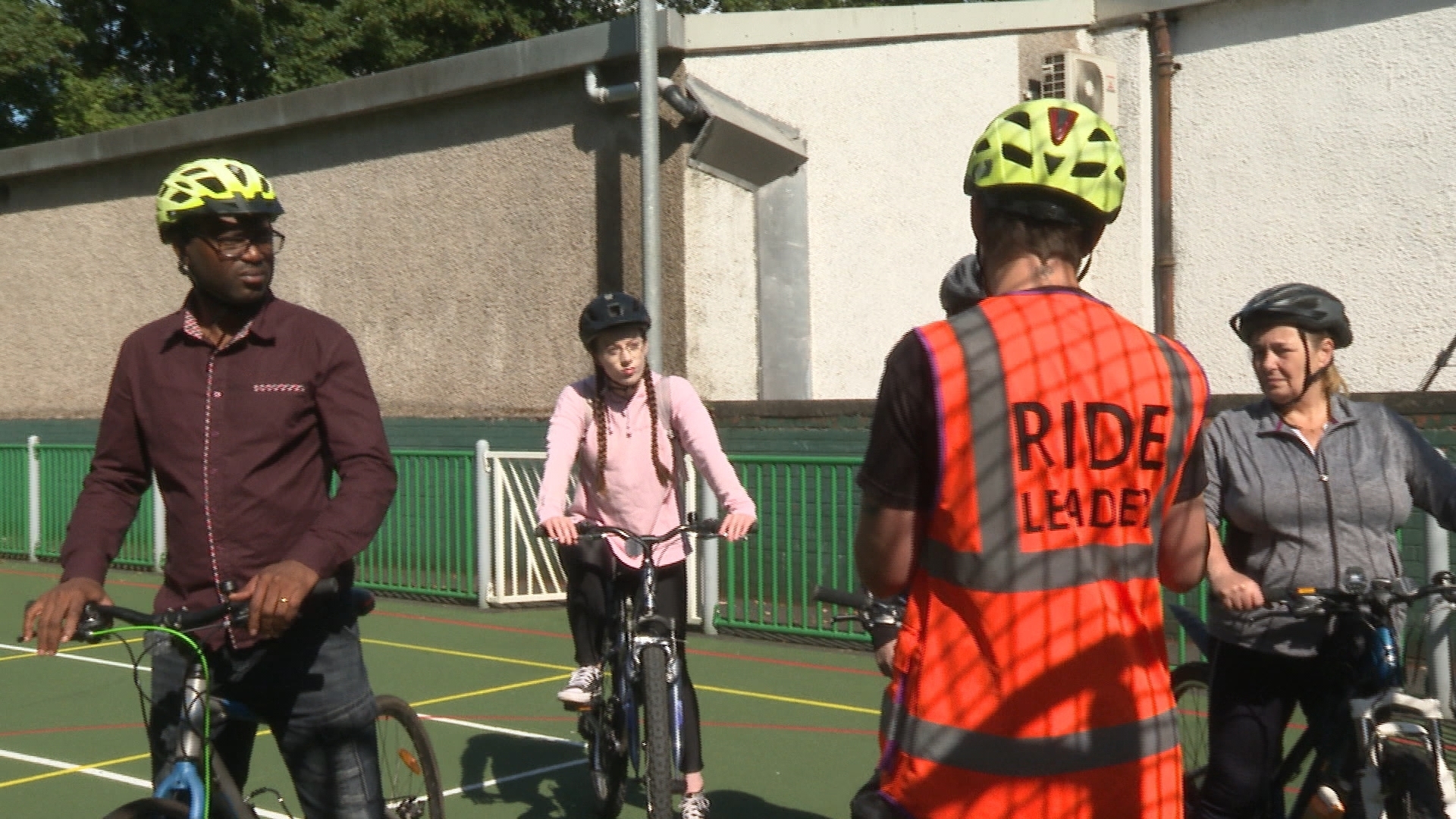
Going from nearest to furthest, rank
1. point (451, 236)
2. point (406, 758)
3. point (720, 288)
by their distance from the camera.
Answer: point (406, 758) < point (720, 288) < point (451, 236)

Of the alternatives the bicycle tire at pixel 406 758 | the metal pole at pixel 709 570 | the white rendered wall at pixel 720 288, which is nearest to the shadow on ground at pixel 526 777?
the bicycle tire at pixel 406 758

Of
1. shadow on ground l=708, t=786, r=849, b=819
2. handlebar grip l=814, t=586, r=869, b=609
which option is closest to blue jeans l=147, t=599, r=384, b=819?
handlebar grip l=814, t=586, r=869, b=609

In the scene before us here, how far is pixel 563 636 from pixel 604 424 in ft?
18.5

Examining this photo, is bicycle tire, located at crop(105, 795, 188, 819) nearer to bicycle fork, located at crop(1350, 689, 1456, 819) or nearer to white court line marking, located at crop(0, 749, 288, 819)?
bicycle fork, located at crop(1350, 689, 1456, 819)

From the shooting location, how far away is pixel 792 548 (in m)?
11.0

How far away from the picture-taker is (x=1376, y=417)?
4.70 m

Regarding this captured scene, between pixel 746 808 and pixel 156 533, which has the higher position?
pixel 156 533

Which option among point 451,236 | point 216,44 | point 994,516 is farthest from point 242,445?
point 216,44

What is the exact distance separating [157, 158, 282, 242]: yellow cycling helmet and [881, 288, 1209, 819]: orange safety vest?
1.82 meters

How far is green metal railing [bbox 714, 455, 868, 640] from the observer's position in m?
10.7

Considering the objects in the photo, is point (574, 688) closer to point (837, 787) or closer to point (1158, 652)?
point (837, 787)

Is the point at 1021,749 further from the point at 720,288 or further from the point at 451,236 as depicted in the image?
the point at 451,236

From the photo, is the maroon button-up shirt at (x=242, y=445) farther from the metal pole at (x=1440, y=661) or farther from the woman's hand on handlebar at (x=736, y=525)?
the metal pole at (x=1440, y=661)

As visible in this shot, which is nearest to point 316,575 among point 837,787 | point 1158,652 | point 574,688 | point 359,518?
point 359,518
